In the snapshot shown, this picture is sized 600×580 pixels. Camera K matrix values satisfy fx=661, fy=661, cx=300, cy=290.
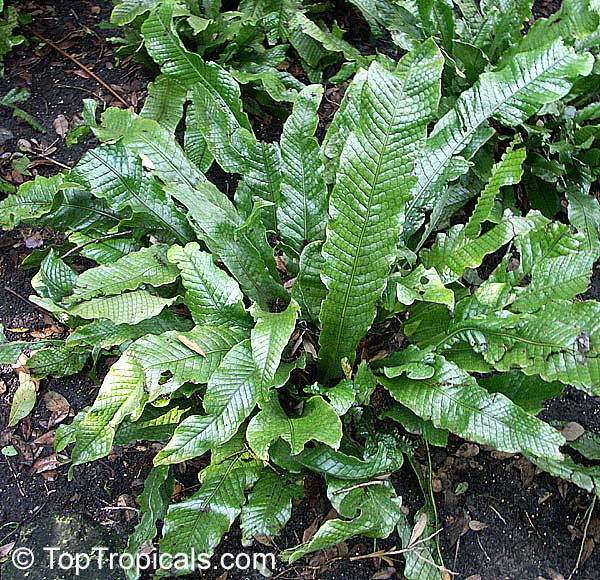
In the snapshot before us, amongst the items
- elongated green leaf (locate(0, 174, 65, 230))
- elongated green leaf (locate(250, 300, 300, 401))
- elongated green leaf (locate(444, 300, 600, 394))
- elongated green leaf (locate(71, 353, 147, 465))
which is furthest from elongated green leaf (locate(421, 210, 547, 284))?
elongated green leaf (locate(0, 174, 65, 230))

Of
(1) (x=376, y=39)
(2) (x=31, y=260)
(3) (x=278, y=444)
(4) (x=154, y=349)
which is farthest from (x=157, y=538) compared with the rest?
(1) (x=376, y=39)

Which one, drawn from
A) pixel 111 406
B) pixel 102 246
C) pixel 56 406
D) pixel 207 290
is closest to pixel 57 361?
pixel 56 406

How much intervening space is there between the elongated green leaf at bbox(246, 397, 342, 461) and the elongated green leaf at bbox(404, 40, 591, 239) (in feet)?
2.66

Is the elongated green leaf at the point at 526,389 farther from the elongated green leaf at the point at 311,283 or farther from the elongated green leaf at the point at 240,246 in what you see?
the elongated green leaf at the point at 240,246

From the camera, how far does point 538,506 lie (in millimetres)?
2246

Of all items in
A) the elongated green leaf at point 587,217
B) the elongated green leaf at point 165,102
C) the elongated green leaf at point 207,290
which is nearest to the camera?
the elongated green leaf at point 207,290

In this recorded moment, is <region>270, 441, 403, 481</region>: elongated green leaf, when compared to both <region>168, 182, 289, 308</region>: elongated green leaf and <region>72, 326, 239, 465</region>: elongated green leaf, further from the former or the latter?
<region>168, 182, 289, 308</region>: elongated green leaf

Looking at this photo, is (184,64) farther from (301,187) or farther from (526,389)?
(526,389)

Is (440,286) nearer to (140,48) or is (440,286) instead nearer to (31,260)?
(31,260)

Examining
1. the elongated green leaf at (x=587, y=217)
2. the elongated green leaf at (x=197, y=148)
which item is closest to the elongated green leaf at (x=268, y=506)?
the elongated green leaf at (x=197, y=148)

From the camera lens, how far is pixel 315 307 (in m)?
2.20

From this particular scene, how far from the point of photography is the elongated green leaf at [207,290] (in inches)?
78.3

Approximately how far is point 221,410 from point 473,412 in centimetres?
72

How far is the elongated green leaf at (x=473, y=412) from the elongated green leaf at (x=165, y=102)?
5.29ft
